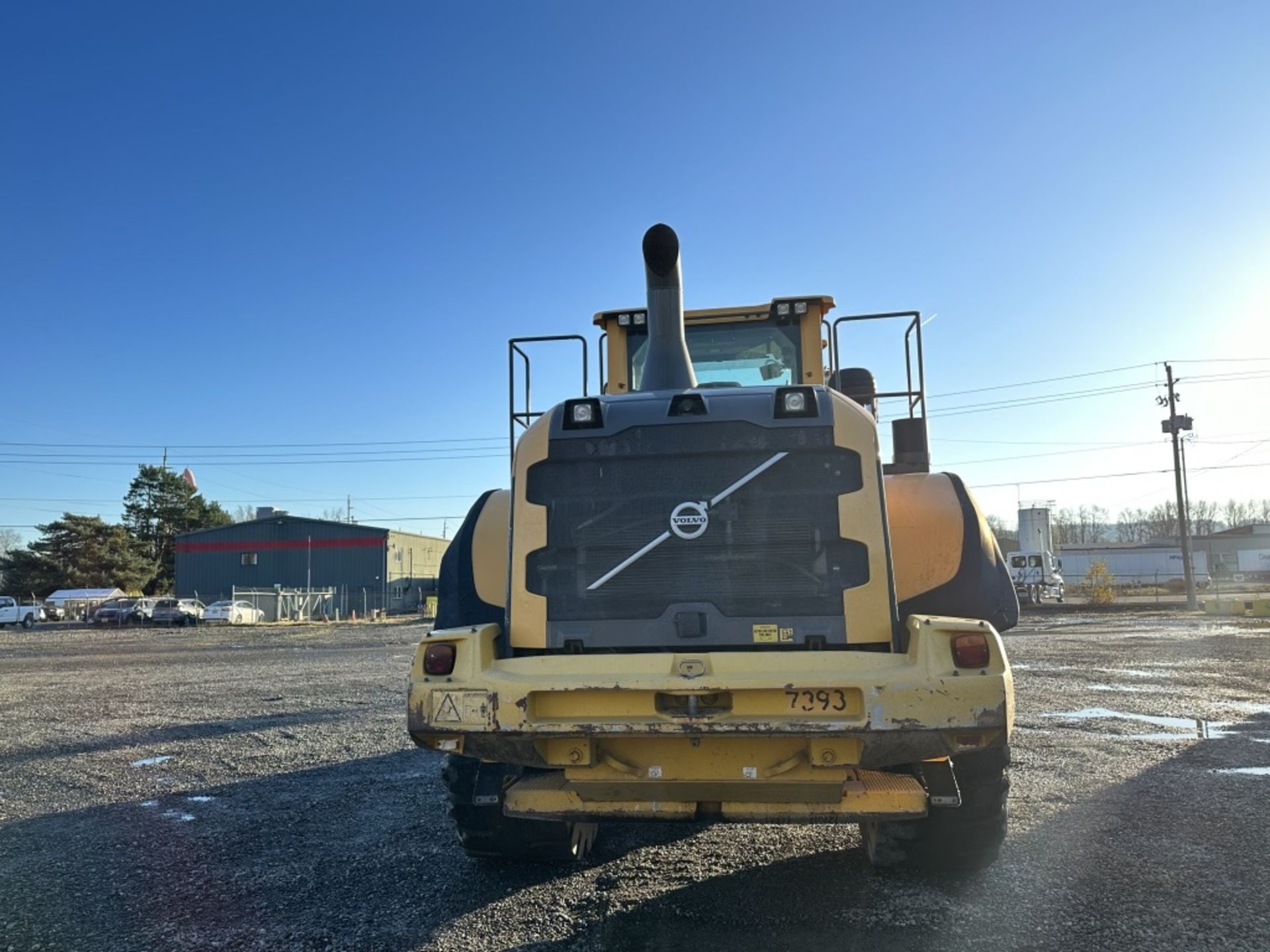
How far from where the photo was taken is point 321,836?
5.21 m

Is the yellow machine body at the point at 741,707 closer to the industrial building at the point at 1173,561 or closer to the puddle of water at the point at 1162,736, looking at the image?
the puddle of water at the point at 1162,736

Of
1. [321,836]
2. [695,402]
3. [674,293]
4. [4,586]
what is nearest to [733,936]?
[695,402]

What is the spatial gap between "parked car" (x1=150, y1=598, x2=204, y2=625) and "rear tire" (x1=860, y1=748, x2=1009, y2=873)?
44730mm

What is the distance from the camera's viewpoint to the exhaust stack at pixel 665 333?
4.85 meters

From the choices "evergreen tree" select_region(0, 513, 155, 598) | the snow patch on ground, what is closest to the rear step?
the snow patch on ground

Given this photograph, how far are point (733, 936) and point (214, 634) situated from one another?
35.6 m

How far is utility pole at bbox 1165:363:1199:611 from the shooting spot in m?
35.5

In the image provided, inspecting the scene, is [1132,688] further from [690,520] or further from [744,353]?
[690,520]

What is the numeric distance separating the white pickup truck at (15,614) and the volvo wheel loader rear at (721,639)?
51.2 metres

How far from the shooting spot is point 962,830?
392 centimetres

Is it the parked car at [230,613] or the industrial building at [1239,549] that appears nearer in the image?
Result: the parked car at [230,613]

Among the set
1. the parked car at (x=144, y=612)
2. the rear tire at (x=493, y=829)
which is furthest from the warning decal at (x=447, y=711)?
the parked car at (x=144, y=612)

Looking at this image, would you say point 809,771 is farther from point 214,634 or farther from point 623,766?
point 214,634

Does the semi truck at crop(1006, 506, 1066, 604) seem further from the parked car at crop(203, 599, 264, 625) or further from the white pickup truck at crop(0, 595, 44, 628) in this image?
the white pickup truck at crop(0, 595, 44, 628)
